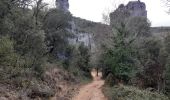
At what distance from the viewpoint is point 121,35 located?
3347 cm

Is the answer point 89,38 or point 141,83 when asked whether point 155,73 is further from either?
point 89,38

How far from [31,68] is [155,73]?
18.3 m

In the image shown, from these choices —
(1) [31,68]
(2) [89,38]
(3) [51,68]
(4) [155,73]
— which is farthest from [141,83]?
(2) [89,38]

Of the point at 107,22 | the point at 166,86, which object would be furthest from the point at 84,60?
the point at 166,86

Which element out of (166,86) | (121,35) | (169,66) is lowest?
(166,86)

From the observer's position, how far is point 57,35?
134 ft

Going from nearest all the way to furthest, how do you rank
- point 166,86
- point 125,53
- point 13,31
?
point 13,31
point 125,53
point 166,86

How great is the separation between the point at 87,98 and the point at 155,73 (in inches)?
585

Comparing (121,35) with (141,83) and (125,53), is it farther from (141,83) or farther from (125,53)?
(141,83)

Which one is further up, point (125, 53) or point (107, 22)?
point (107, 22)

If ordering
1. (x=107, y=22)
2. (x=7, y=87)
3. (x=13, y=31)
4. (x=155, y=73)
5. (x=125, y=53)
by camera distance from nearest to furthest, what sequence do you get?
(x=7, y=87)
(x=13, y=31)
(x=125, y=53)
(x=155, y=73)
(x=107, y=22)

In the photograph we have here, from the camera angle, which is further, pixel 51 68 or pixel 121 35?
Answer: pixel 51 68

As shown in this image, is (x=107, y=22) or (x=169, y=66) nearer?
(x=169, y=66)

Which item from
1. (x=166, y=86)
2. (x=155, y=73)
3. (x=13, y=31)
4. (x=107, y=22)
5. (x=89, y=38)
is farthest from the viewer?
(x=89, y=38)
